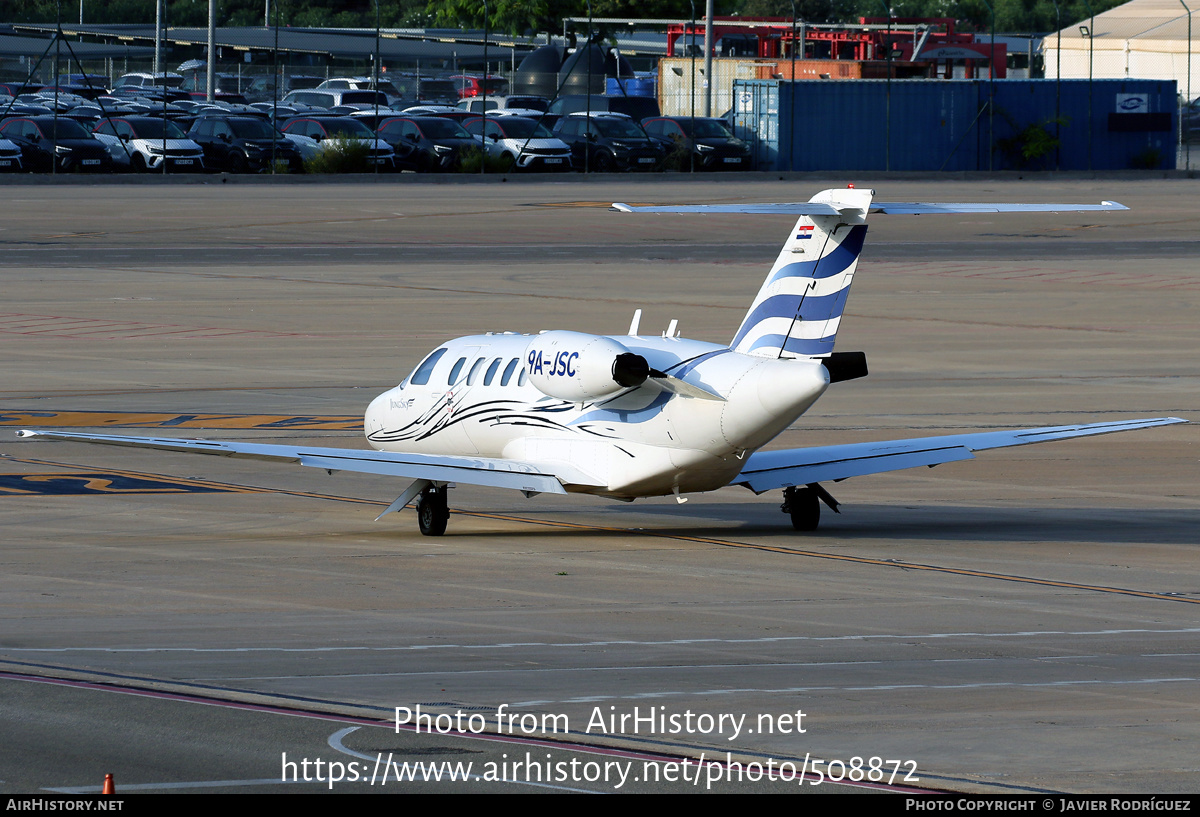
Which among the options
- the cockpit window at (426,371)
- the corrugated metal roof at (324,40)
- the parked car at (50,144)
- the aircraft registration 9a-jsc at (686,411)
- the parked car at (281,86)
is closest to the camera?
the aircraft registration 9a-jsc at (686,411)

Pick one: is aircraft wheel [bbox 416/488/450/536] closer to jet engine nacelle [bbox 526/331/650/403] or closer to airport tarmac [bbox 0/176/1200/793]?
airport tarmac [bbox 0/176/1200/793]

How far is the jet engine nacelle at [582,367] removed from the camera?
2108 cm

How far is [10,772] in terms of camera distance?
38.8 ft

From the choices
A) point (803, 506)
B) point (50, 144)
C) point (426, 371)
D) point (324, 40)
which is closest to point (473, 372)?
point (426, 371)

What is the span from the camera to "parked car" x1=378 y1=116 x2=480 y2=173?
88812 mm

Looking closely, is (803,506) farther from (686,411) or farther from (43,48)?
(43,48)

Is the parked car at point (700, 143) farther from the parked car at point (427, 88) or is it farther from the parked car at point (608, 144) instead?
the parked car at point (427, 88)

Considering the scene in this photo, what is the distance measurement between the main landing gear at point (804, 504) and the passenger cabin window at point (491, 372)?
13.9ft

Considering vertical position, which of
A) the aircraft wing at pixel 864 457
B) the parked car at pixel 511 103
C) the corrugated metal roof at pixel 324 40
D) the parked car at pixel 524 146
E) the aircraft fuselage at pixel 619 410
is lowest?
the aircraft wing at pixel 864 457

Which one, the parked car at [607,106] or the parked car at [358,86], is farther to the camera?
the parked car at [358,86]

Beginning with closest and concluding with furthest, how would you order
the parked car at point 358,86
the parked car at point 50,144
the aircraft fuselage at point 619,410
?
the aircraft fuselage at point 619,410, the parked car at point 50,144, the parked car at point 358,86

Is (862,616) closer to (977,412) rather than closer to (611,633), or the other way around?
(611,633)

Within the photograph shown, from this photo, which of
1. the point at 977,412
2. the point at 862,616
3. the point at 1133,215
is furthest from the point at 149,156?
the point at 862,616

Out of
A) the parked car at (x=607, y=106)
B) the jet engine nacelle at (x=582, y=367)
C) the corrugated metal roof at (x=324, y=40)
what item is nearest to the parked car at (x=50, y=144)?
the parked car at (x=607, y=106)
